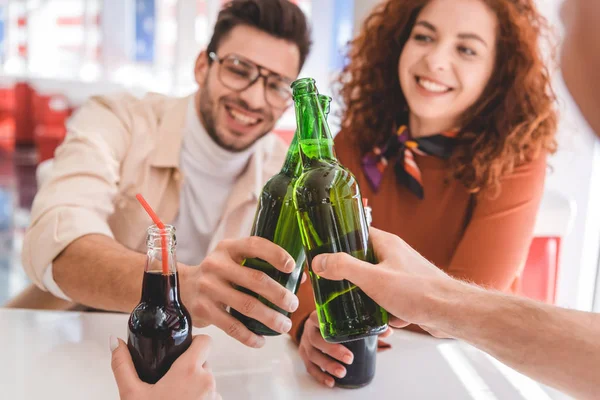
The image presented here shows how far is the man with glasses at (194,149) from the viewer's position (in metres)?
1.37

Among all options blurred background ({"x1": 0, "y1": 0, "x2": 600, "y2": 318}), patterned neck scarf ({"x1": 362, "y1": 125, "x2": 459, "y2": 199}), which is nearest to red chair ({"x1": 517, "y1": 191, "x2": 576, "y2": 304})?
patterned neck scarf ({"x1": 362, "y1": 125, "x2": 459, "y2": 199})

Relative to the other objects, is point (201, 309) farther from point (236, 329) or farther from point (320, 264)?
point (320, 264)

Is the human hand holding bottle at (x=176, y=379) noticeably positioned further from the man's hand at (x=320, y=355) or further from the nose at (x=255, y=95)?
the nose at (x=255, y=95)

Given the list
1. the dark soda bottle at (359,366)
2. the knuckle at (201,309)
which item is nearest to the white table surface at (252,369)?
the dark soda bottle at (359,366)

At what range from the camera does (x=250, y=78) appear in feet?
5.33

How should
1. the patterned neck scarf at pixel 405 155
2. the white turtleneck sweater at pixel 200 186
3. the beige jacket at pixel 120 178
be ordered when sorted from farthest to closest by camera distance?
the white turtleneck sweater at pixel 200 186
the patterned neck scarf at pixel 405 155
the beige jacket at pixel 120 178

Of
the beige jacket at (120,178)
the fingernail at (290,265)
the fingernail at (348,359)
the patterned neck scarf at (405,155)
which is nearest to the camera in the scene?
the fingernail at (290,265)

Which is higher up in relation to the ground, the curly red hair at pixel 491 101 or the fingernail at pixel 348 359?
the curly red hair at pixel 491 101

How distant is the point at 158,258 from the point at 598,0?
54cm

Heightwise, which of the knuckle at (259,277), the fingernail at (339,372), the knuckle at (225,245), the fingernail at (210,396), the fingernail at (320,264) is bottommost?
the fingernail at (339,372)

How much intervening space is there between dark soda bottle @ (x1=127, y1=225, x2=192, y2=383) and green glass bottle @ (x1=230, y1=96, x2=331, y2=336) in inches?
6.6

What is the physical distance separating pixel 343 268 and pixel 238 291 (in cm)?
25

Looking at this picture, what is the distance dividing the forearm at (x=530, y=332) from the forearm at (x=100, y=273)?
24.9 inches

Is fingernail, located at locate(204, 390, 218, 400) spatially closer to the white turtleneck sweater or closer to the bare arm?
the bare arm
